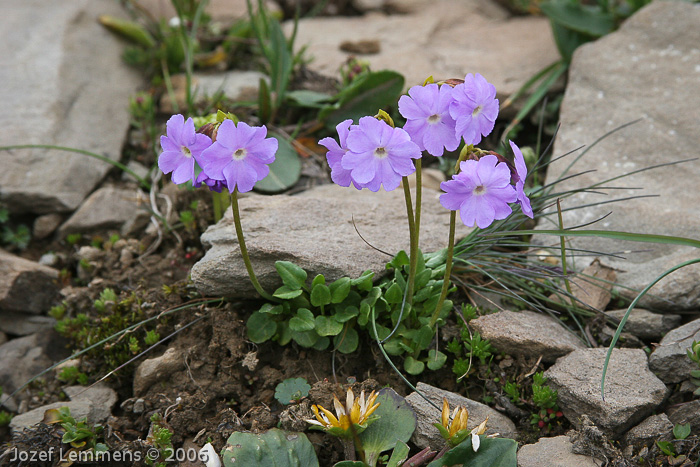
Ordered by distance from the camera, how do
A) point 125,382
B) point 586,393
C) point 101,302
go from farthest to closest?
point 101,302 → point 125,382 → point 586,393

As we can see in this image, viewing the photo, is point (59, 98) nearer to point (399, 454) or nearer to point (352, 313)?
point (352, 313)

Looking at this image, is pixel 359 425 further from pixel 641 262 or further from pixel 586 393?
pixel 641 262

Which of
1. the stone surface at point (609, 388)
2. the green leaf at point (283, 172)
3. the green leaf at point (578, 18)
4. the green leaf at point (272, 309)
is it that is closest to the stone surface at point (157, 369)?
the green leaf at point (272, 309)

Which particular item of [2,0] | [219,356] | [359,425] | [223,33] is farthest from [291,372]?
[2,0]

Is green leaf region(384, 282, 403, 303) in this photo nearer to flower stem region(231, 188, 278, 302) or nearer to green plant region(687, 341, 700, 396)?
flower stem region(231, 188, 278, 302)

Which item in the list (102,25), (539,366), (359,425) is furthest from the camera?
(102,25)

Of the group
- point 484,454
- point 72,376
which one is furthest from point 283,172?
point 484,454

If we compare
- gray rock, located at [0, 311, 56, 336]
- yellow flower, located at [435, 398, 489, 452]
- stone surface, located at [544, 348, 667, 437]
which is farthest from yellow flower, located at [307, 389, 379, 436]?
gray rock, located at [0, 311, 56, 336]
